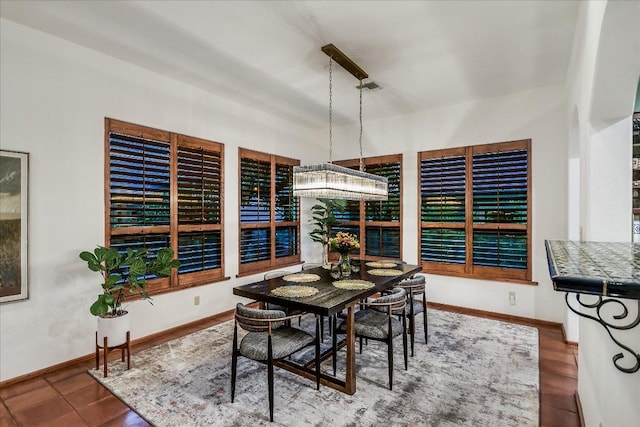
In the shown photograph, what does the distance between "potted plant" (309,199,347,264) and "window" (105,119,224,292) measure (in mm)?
1875

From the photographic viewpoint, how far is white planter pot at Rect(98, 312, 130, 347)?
304 centimetres

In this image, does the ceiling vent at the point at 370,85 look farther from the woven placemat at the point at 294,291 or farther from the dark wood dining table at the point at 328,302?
the woven placemat at the point at 294,291

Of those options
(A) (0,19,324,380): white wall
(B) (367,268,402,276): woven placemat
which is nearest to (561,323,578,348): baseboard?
(B) (367,268,402,276): woven placemat

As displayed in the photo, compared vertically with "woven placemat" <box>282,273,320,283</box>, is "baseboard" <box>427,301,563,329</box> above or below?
below

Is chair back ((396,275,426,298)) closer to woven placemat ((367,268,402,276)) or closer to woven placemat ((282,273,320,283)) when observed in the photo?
woven placemat ((367,268,402,276))

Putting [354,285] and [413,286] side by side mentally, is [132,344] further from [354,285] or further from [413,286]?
[413,286]

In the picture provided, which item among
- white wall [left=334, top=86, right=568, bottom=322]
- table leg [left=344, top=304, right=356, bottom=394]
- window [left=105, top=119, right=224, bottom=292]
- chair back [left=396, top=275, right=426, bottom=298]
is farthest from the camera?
white wall [left=334, top=86, right=568, bottom=322]

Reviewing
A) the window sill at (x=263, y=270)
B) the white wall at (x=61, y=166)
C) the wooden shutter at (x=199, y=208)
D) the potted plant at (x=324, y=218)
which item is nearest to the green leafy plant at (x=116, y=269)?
the white wall at (x=61, y=166)

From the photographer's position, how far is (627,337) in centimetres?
131

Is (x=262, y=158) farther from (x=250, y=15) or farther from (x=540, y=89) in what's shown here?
(x=540, y=89)

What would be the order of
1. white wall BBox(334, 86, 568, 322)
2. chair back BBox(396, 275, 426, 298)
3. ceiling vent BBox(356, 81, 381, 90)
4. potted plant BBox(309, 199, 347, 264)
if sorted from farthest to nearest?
potted plant BBox(309, 199, 347, 264) → white wall BBox(334, 86, 568, 322) → ceiling vent BBox(356, 81, 381, 90) → chair back BBox(396, 275, 426, 298)

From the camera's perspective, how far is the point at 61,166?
3146 millimetres

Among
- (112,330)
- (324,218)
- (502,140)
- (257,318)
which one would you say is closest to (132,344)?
(112,330)

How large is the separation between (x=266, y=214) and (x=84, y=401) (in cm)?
323
